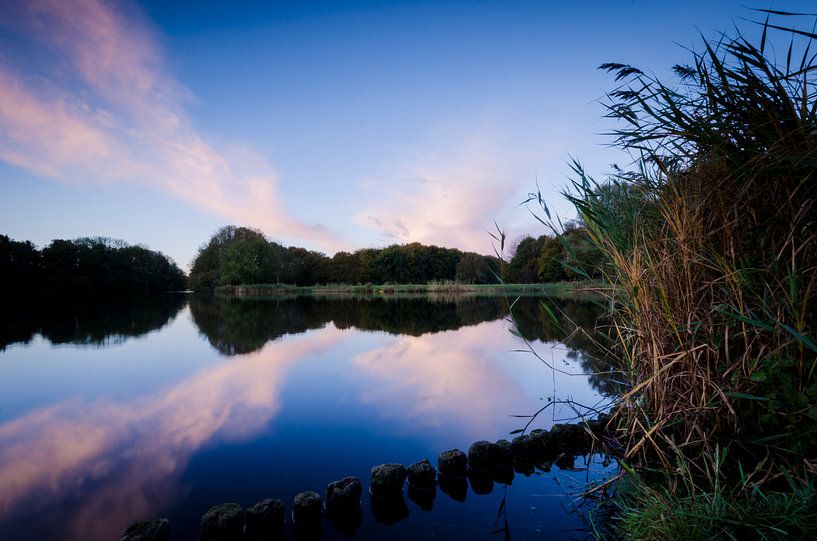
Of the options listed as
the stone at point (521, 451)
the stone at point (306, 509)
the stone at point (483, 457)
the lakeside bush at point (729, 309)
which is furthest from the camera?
the stone at point (521, 451)

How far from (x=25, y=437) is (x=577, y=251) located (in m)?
7.03

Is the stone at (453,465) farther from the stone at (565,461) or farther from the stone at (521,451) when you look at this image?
the stone at (565,461)

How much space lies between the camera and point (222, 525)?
8.24 ft

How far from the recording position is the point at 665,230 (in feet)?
9.73

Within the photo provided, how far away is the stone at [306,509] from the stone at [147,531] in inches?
34.8

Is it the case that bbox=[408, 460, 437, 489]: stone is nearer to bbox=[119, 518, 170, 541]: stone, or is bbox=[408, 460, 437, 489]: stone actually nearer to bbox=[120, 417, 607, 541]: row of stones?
bbox=[120, 417, 607, 541]: row of stones

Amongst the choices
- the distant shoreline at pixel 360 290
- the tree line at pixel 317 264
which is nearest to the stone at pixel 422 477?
the distant shoreline at pixel 360 290

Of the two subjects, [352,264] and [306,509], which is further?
[352,264]

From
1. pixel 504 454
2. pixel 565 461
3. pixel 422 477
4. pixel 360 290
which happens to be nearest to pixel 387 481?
pixel 422 477

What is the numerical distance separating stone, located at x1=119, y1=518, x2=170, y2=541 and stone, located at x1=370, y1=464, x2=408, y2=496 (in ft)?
5.10

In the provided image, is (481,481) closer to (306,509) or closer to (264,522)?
(306,509)

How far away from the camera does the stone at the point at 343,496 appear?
280 centimetres

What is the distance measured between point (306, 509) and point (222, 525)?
0.59 meters

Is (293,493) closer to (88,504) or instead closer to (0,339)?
(88,504)
